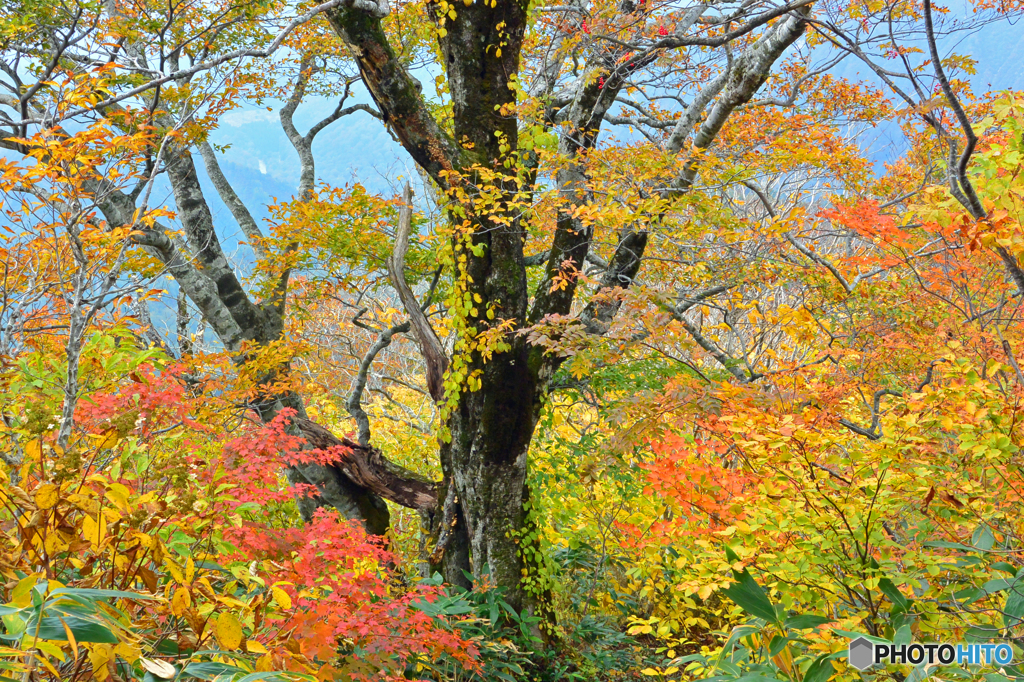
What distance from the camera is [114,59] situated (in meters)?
3.99

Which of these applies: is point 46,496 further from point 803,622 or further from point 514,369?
point 514,369

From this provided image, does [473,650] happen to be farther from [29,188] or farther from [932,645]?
[29,188]

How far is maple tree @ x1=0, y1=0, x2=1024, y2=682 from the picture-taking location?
1628 millimetres

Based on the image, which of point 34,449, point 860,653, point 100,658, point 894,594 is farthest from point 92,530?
point 894,594

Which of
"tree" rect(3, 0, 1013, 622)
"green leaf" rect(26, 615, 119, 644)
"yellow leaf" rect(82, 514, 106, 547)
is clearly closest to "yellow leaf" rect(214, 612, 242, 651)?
"green leaf" rect(26, 615, 119, 644)

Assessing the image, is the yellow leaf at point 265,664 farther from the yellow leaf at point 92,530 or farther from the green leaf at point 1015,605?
the green leaf at point 1015,605

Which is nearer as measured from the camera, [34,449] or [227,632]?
[227,632]

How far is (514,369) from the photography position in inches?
180

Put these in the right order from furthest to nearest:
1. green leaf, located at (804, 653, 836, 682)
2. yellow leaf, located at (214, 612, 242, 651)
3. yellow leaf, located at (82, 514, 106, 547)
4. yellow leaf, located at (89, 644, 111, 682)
Result: 1. green leaf, located at (804, 653, 836, 682)
2. yellow leaf, located at (82, 514, 106, 547)
3. yellow leaf, located at (214, 612, 242, 651)
4. yellow leaf, located at (89, 644, 111, 682)

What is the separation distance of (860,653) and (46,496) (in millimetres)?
2124

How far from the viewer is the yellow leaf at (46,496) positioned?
1.17 meters

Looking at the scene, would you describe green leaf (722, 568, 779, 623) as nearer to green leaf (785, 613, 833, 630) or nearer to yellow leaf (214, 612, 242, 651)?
green leaf (785, 613, 833, 630)

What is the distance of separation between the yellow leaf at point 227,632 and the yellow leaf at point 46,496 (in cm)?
44

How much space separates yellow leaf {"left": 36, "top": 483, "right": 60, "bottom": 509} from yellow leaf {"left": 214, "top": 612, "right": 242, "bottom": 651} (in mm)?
440
